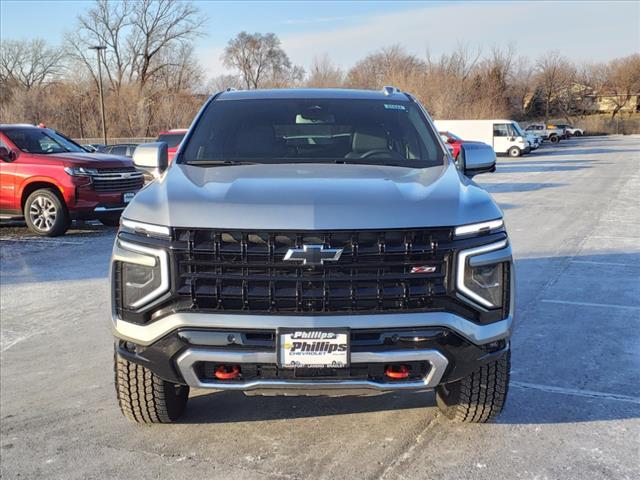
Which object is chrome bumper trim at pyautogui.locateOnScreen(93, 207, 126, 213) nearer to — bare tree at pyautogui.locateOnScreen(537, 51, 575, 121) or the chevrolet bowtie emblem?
the chevrolet bowtie emblem

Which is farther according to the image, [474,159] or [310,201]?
[474,159]

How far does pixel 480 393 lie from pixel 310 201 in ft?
4.71

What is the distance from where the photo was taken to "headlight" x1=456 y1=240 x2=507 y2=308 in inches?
123

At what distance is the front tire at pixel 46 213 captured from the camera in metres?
11.0

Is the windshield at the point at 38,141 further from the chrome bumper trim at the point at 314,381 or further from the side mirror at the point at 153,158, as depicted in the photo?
the chrome bumper trim at the point at 314,381

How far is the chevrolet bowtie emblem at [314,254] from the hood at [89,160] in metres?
8.98

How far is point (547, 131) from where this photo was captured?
207 feet

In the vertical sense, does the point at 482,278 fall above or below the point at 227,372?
above

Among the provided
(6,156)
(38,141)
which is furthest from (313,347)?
(38,141)

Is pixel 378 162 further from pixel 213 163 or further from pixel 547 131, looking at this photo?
pixel 547 131

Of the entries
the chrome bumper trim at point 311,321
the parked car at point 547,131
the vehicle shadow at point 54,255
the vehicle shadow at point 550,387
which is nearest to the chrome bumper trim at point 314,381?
the chrome bumper trim at point 311,321

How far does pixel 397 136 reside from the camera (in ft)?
15.1

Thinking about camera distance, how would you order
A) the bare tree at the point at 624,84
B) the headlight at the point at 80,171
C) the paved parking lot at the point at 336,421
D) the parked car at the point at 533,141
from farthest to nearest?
the bare tree at the point at 624,84
the parked car at the point at 533,141
the headlight at the point at 80,171
the paved parking lot at the point at 336,421

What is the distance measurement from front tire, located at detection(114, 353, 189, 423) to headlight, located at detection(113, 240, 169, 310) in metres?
0.42
